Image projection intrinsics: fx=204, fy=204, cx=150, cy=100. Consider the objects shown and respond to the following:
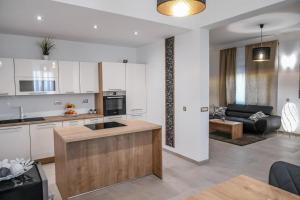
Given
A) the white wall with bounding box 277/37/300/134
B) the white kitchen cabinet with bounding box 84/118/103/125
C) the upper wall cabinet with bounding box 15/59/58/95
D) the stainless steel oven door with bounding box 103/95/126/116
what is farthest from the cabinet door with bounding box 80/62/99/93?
the white wall with bounding box 277/37/300/134

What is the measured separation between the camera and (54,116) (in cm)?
456

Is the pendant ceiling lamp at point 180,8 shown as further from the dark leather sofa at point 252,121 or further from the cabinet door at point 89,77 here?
the dark leather sofa at point 252,121

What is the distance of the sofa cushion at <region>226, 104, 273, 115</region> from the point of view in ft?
20.5

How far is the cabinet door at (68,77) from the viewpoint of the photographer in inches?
170

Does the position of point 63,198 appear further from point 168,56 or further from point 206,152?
point 168,56

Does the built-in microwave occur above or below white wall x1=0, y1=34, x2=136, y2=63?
below

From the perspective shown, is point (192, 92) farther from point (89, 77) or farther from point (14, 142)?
point (14, 142)

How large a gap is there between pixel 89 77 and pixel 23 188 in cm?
309

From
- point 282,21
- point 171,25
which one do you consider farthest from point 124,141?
point 282,21

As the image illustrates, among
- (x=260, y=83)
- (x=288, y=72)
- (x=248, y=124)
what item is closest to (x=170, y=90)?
(x=248, y=124)

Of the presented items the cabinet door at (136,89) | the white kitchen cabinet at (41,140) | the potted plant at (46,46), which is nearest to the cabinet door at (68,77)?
the potted plant at (46,46)

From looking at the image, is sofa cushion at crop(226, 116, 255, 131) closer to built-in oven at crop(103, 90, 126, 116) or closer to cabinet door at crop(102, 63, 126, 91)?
built-in oven at crop(103, 90, 126, 116)

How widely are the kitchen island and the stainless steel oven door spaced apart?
160cm

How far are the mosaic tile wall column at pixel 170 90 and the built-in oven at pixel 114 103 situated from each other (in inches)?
42.2
